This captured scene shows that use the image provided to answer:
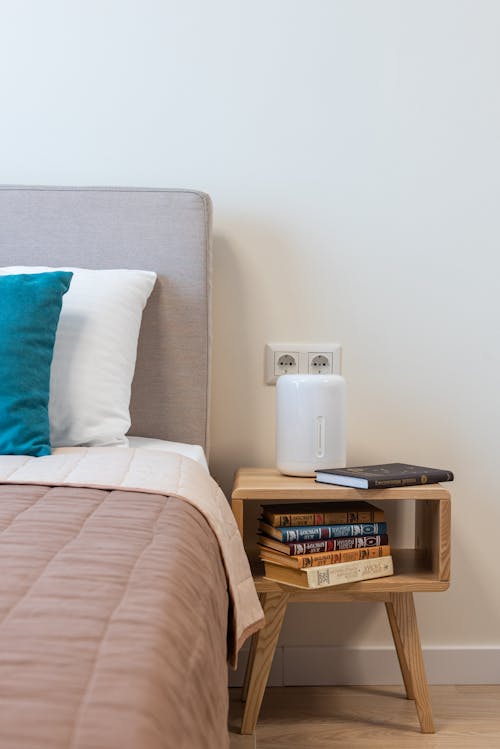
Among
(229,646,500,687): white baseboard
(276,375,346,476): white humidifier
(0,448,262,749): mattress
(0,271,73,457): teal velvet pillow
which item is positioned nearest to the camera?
(0,448,262,749): mattress

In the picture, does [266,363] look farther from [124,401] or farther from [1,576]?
[1,576]

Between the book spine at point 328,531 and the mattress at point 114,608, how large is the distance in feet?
1.00

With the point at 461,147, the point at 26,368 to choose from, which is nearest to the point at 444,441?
the point at 461,147

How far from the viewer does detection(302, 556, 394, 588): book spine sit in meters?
1.49

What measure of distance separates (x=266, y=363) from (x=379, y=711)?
0.78 metres

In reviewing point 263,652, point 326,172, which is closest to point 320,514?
point 263,652

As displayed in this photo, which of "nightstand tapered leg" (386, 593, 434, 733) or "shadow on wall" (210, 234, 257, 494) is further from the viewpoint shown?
"shadow on wall" (210, 234, 257, 494)

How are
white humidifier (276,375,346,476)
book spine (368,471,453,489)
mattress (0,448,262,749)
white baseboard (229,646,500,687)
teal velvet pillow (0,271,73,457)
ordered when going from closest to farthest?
mattress (0,448,262,749) → teal velvet pillow (0,271,73,457) → book spine (368,471,453,489) → white humidifier (276,375,346,476) → white baseboard (229,646,500,687)

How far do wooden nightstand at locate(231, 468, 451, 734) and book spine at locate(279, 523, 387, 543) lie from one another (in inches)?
2.5

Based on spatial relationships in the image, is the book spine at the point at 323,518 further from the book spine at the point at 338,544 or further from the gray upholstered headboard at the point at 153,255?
the gray upholstered headboard at the point at 153,255

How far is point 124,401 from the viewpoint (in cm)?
154

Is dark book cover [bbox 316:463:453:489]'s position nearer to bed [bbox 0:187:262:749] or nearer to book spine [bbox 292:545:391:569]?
book spine [bbox 292:545:391:569]

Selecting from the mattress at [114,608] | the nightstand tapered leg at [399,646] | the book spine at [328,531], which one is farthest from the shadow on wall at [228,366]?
the mattress at [114,608]

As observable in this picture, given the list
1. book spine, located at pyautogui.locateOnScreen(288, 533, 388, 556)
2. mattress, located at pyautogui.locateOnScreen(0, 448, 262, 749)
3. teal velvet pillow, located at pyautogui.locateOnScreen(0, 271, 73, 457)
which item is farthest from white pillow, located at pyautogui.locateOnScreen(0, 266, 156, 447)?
book spine, located at pyautogui.locateOnScreen(288, 533, 388, 556)
